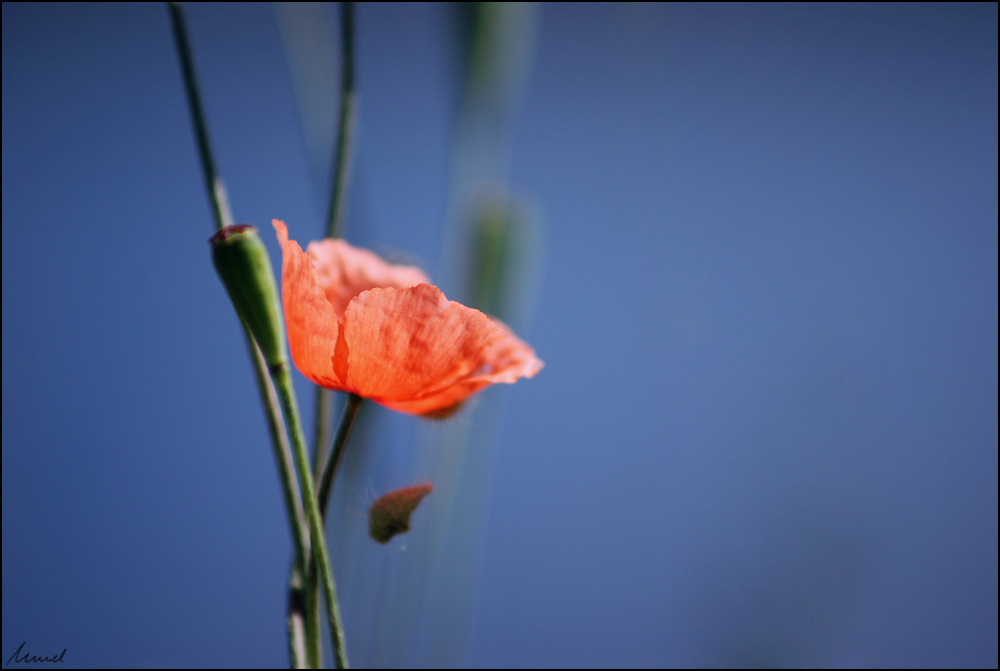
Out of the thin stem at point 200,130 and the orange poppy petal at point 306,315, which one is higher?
the thin stem at point 200,130

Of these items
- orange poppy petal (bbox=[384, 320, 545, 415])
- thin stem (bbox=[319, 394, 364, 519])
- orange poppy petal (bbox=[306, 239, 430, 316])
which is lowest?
thin stem (bbox=[319, 394, 364, 519])

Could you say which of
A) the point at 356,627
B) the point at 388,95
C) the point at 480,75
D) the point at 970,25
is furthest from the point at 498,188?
the point at 970,25

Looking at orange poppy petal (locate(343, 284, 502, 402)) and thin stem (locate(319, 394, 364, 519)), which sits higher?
orange poppy petal (locate(343, 284, 502, 402))

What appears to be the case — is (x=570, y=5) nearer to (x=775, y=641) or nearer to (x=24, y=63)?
(x=24, y=63)

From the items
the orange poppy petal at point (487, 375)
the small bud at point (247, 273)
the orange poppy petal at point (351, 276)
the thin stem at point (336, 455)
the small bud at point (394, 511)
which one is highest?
the orange poppy petal at point (351, 276)
